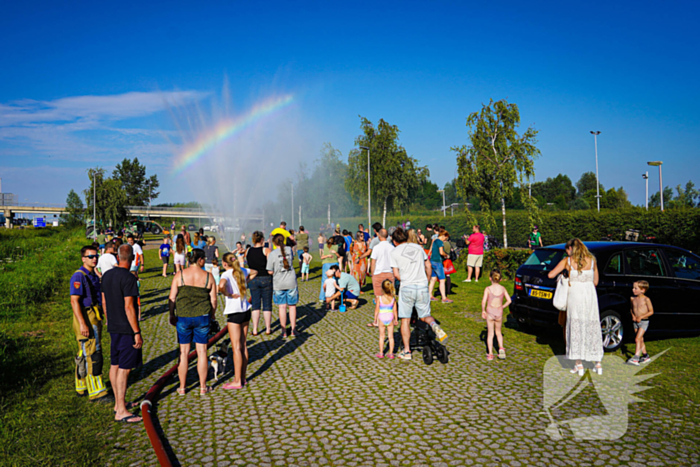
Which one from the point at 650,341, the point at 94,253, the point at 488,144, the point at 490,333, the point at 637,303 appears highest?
the point at 488,144

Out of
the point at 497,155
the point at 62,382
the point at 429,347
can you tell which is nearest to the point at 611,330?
the point at 429,347

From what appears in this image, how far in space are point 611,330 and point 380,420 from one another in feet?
15.4

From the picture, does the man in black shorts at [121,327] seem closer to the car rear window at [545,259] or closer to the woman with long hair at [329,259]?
the car rear window at [545,259]

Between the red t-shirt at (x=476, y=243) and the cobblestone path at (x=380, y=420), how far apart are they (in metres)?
8.40

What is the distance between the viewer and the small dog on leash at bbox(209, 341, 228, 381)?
22.2 feet

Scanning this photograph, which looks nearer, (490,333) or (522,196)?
(490,333)

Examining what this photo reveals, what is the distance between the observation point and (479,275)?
18297 millimetres

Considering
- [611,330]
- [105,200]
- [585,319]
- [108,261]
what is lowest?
[611,330]

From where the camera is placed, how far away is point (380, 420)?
205 inches

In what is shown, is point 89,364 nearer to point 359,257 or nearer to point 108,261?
point 108,261

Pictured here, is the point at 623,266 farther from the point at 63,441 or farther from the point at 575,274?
the point at 63,441

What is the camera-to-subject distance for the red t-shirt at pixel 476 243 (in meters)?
16.2

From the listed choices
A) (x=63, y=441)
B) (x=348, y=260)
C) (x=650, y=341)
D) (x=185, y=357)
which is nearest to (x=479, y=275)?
(x=348, y=260)

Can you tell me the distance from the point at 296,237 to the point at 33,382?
11.0 meters
